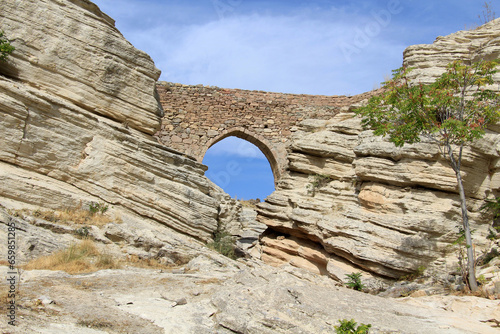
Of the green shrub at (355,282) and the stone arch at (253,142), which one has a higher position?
the stone arch at (253,142)

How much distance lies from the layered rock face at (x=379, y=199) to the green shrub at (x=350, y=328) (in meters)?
5.40

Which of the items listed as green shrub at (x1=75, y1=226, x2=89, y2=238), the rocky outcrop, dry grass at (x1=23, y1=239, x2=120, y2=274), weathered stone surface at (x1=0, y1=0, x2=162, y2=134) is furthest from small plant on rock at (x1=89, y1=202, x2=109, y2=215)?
the rocky outcrop

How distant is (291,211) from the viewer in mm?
12773

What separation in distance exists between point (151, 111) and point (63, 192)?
291 cm

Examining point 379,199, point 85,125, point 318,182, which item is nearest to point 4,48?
point 85,125

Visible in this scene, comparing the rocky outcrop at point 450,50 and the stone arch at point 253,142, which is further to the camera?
the stone arch at point 253,142

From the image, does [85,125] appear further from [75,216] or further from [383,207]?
[383,207]

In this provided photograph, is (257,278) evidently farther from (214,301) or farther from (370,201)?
(370,201)

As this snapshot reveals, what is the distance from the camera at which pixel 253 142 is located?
1900 centimetres

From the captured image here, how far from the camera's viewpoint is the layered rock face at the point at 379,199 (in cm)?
1020

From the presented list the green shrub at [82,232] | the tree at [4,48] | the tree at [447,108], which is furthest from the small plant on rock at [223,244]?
the tree at [4,48]

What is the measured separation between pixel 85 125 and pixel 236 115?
10.2m

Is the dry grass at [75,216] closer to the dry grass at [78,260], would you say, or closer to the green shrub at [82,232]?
the green shrub at [82,232]

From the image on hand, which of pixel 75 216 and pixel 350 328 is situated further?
pixel 75 216
